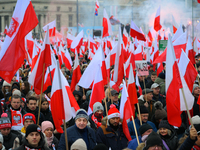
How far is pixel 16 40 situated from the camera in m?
4.85

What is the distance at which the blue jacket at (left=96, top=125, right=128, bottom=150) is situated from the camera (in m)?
4.16

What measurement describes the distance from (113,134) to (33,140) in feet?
3.75

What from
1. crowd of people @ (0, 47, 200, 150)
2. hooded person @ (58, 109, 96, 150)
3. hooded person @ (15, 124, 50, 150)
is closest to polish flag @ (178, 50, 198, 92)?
crowd of people @ (0, 47, 200, 150)

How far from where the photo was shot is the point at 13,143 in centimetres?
392

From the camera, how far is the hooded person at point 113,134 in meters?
4.16

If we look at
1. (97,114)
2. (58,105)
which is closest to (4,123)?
(58,105)

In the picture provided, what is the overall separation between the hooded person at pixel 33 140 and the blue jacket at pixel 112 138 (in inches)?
35.8

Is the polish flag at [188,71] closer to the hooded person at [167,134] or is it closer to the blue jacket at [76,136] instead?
the hooded person at [167,134]

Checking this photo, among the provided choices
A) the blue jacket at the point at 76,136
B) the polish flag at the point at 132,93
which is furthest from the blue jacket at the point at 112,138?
the polish flag at the point at 132,93

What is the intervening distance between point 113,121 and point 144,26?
30.2 m

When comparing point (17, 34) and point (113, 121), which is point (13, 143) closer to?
point (113, 121)

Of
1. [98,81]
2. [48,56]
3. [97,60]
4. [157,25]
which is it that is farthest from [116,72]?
[157,25]

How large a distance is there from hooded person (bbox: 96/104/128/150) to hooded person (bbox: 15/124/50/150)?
0.91m

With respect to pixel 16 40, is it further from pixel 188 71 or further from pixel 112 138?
pixel 188 71
